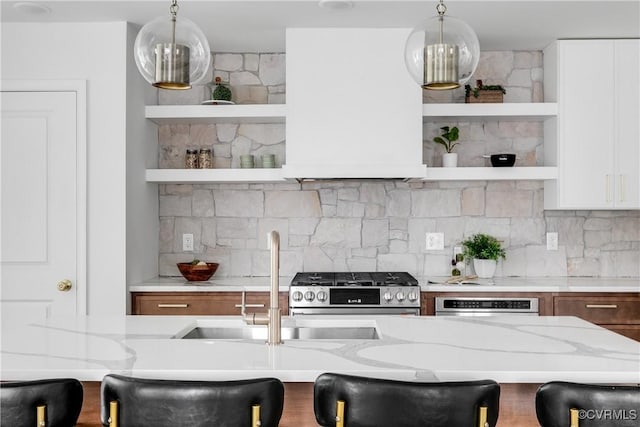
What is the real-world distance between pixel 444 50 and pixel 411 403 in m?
1.17

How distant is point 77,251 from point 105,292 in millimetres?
307

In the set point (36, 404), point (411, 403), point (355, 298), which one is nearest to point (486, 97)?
point (355, 298)

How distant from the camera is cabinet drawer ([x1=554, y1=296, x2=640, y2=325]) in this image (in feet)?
12.6

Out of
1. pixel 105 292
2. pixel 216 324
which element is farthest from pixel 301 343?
pixel 105 292

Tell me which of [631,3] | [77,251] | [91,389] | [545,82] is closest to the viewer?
[91,389]

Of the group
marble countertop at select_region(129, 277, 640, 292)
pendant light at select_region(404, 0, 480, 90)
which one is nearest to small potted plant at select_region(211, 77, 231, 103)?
marble countertop at select_region(129, 277, 640, 292)

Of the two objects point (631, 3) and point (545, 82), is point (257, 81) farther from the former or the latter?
point (631, 3)

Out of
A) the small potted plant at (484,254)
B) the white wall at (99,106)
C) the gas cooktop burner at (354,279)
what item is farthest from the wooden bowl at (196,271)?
the small potted plant at (484,254)

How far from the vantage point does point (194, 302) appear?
3.94m

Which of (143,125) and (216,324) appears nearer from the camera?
(216,324)

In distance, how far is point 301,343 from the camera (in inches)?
81.4

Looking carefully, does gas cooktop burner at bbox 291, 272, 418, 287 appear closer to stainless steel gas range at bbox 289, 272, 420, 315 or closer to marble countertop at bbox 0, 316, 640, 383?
stainless steel gas range at bbox 289, 272, 420, 315

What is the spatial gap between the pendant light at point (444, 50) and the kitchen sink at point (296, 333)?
39.3 inches

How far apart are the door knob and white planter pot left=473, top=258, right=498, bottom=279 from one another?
2.65 m
